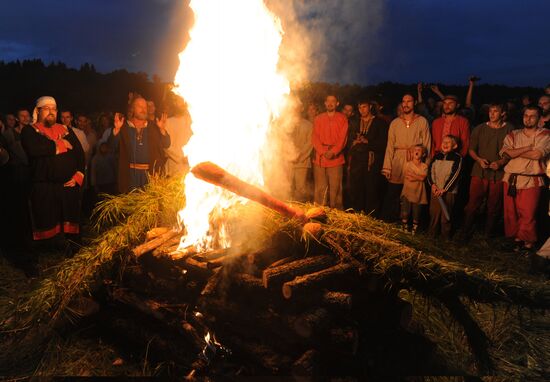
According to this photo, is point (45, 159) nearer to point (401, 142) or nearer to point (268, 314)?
point (268, 314)

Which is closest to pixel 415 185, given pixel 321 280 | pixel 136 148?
pixel 321 280

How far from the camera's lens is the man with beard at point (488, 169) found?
8.23m

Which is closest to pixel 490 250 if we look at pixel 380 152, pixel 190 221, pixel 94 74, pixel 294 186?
pixel 380 152

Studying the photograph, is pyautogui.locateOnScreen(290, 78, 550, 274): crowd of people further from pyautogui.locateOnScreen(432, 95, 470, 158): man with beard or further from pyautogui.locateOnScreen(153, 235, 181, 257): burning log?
pyautogui.locateOnScreen(153, 235, 181, 257): burning log

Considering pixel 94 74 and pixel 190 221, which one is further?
pixel 94 74

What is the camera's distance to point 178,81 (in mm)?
5477

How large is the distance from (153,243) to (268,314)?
168 cm

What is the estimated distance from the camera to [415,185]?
8.38 meters

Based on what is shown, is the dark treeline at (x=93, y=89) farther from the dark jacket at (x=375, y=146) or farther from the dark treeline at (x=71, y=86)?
the dark jacket at (x=375, y=146)

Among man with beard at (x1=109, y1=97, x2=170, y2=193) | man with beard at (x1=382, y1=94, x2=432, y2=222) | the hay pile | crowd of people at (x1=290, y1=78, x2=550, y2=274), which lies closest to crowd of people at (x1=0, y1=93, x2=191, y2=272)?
man with beard at (x1=109, y1=97, x2=170, y2=193)

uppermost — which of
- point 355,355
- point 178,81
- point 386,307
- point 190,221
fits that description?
point 178,81

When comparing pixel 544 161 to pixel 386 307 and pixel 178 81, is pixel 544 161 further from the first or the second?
pixel 178 81

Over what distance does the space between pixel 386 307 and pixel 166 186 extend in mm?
3275

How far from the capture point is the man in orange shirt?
29.9 feet
